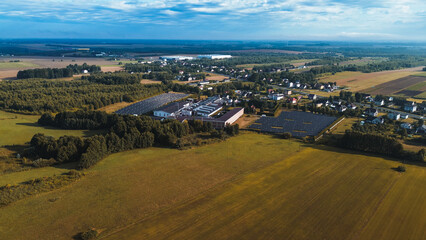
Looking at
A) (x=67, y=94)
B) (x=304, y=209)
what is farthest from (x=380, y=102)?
(x=67, y=94)

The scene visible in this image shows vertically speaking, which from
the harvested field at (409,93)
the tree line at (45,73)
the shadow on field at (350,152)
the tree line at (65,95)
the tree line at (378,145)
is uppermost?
the tree line at (45,73)

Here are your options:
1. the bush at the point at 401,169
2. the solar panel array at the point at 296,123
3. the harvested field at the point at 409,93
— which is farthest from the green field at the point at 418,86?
the bush at the point at 401,169

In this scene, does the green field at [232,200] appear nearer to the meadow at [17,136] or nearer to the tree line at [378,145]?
the tree line at [378,145]

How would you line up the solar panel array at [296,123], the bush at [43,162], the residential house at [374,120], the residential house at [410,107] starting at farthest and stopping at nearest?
1. the residential house at [410,107]
2. the residential house at [374,120]
3. the solar panel array at [296,123]
4. the bush at [43,162]

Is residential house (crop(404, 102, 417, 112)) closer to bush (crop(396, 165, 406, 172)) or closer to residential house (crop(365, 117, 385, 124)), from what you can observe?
residential house (crop(365, 117, 385, 124))

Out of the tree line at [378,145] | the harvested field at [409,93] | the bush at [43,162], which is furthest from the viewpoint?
the harvested field at [409,93]

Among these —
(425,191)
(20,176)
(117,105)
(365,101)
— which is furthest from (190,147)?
(365,101)

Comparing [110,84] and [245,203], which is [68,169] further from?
[110,84]
